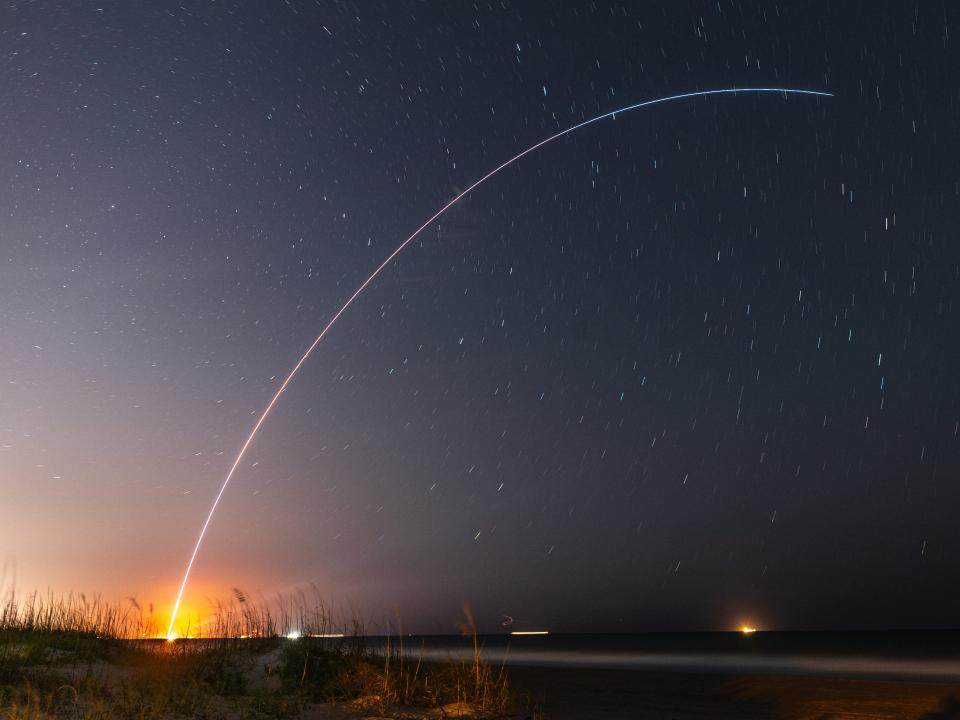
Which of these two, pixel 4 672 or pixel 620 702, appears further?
pixel 620 702

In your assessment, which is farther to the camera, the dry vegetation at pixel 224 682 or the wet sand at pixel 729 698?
the wet sand at pixel 729 698

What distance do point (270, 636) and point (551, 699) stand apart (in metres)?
7.28

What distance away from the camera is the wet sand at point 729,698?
17297mm

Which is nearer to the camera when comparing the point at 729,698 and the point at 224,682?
the point at 224,682

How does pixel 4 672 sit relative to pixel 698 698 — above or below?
above

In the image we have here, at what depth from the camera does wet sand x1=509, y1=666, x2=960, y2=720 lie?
56.7ft

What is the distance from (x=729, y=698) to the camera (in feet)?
70.7

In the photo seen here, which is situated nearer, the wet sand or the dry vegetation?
the dry vegetation

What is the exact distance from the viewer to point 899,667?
4762 cm

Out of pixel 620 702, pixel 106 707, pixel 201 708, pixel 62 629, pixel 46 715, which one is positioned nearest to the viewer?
pixel 46 715

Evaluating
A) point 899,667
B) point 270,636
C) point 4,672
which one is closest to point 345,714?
point 4,672

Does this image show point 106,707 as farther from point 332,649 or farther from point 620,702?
point 620,702

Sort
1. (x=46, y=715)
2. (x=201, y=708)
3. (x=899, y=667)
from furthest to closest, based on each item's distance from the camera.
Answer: (x=899, y=667)
(x=201, y=708)
(x=46, y=715)

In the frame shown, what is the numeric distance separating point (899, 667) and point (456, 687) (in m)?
44.3
